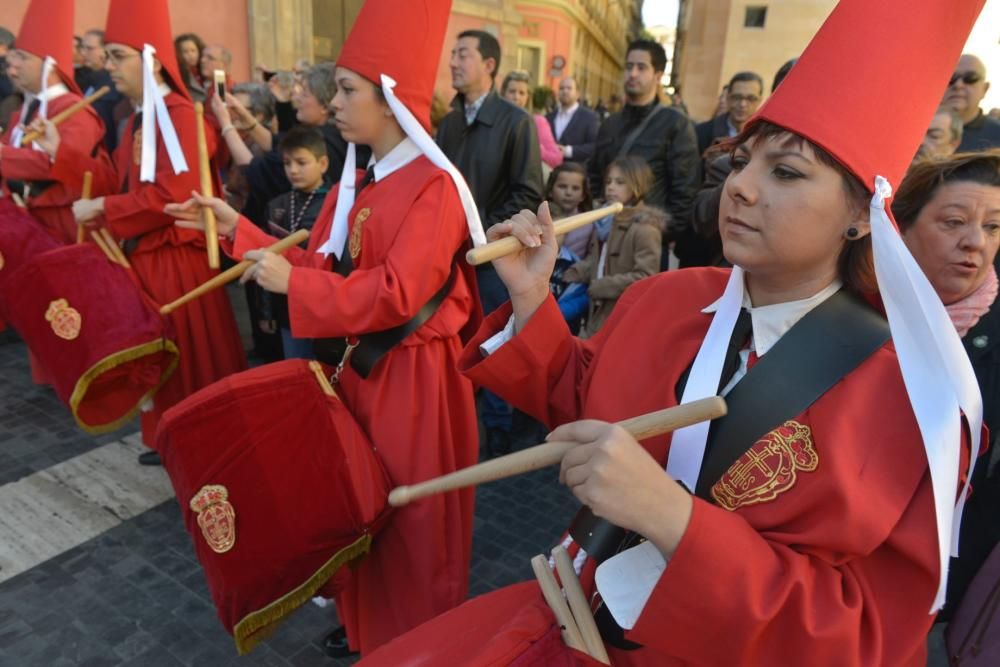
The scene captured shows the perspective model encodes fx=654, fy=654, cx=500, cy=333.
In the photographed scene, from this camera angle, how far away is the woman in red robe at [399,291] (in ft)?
7.11

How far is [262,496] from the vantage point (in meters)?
1.90

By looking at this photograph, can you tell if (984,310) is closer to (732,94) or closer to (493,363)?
(493,363)

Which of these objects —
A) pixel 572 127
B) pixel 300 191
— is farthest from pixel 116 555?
pixel 572 127

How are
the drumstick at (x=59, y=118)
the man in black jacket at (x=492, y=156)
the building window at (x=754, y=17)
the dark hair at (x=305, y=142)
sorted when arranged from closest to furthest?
the dark hair at (x=305, y=142) → the drumstick at (x=59, y=118) → the man in black jacket at (x=492, y=156) → the building window at (x=754, y=17)

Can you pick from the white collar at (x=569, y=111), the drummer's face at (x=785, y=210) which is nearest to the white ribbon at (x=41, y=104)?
the drummer's face at (x=785, y=210)

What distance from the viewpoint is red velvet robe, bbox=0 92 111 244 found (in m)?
4.07

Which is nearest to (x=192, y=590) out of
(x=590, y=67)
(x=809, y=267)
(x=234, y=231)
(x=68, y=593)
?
(x=68, y=593)

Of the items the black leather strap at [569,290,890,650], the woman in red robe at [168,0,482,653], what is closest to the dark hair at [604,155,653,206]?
the woman in red robe at [168,0,482,653]

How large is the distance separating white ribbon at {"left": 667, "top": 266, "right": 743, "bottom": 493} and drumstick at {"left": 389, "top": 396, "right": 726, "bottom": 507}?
0.16 meters

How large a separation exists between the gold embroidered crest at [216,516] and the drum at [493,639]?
71 cm

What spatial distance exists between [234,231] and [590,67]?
43905 millimetres

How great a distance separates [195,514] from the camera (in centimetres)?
190

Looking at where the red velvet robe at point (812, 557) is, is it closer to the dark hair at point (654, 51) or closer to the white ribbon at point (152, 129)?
the white ribbon at point (152, 129)

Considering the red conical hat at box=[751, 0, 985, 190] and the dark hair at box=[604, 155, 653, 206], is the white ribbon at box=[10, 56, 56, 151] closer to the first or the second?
the dark hair at box=[604, 155, 653, 206]
